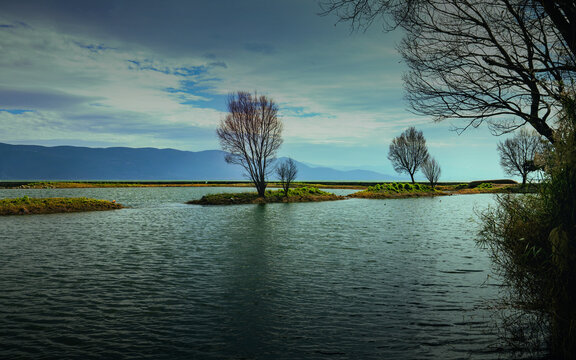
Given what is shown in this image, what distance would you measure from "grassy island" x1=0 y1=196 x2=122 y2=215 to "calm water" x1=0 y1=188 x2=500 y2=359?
52.4 feet

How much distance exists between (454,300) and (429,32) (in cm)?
648

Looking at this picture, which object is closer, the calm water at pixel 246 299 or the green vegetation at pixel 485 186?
the calm water at pixel 246 299

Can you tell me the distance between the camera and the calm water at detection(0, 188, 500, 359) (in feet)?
20.5

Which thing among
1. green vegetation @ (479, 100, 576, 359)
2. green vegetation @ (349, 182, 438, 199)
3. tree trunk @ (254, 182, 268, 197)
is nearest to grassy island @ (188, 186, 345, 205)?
tree trunk @ (254, 182, 268, 197)

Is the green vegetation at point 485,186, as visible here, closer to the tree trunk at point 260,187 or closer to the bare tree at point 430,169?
the bare tree at point 430,169

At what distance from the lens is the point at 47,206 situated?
106ft

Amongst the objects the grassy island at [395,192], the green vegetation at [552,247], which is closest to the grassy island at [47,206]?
the green vegetation at [552,247]

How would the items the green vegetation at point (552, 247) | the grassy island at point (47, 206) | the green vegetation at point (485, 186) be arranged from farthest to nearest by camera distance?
the green vegetation at point (485, 186) → the grassy island at point (47, 206) → the green vegetation at point (552, 247)

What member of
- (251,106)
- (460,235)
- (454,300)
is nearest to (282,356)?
(454,300)

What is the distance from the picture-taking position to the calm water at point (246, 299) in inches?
246

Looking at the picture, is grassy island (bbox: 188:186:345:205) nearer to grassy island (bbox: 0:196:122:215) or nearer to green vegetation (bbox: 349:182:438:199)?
green vegetation (bbox: 349:182:438:199)

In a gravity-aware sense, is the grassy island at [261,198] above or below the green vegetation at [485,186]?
below

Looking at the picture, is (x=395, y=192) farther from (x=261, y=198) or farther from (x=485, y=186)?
(x=485, y=186)

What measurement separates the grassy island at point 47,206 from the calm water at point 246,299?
16.0m
